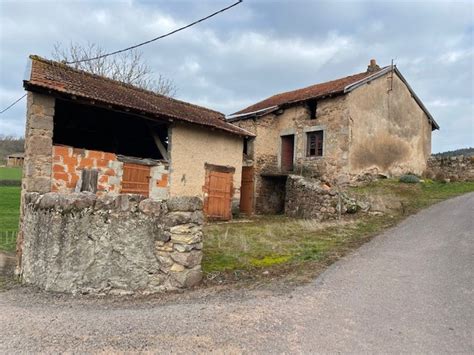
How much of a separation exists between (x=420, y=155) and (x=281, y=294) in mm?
18433

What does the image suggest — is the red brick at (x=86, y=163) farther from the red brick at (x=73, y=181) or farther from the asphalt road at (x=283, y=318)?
the asphalt road at (x=283, y=318)

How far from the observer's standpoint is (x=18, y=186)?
30172 mm

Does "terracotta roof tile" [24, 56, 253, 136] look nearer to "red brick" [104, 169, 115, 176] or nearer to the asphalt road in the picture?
"red brick" [104, 169, 115, 176]

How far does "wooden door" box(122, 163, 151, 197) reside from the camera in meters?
10.5

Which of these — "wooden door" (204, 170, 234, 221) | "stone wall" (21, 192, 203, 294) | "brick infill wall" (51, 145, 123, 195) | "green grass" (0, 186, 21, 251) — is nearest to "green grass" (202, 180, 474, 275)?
"stone wall" (21, 192, 203, 294)

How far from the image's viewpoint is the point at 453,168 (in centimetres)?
1948

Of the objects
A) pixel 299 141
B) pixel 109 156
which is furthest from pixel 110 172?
pixel 299 141

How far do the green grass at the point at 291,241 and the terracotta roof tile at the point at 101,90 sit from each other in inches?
158

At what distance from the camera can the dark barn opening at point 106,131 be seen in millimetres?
12023

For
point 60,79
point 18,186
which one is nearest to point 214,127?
point 60,79

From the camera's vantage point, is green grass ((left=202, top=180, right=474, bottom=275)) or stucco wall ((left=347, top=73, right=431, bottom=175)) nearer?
green grass ((left=202, top=180, right=474, bottom=275))

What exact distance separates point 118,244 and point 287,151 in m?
14.2

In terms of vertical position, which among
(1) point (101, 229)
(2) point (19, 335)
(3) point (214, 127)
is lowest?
(2) point (19, 335)

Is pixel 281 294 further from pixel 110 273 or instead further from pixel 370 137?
pixel 370 137
